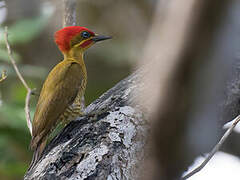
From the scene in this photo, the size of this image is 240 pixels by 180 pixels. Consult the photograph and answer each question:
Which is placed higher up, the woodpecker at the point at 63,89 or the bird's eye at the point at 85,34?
the bird's eye at the point at 85,34

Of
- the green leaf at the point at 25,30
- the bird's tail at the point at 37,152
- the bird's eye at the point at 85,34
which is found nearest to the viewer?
the bird's tail at the point at 37,152

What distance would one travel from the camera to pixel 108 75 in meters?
6.73

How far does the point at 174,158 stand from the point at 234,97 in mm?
2013

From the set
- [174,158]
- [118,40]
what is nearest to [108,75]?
[118,40]

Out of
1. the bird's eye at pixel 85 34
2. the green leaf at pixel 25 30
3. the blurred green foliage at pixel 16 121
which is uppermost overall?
the bird's eye at pixel 85 34

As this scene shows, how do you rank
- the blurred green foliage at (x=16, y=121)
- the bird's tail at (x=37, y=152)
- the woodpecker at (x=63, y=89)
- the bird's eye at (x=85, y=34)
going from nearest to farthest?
the bird's tail at (x=37, y=152) < the woodpecker at (x=63, y=89) < the blurred green foliage at (x=16, y=121) < the bird's eye at (x=85, y=34)

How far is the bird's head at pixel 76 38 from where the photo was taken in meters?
4.16

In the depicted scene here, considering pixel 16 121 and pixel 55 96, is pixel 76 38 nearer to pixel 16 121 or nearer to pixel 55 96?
pixel 55 96

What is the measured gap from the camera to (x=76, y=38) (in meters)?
4.32

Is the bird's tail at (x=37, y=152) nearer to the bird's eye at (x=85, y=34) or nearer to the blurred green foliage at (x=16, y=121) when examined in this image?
the blurred green foliage at (x=16, y=121)

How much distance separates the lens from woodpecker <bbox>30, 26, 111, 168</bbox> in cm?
332

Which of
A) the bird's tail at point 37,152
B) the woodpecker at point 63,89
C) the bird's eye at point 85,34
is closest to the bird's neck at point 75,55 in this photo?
the woodpecker at point 63,89

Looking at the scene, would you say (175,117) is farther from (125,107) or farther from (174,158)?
(125,107)

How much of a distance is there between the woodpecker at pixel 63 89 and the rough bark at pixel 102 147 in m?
0.59
